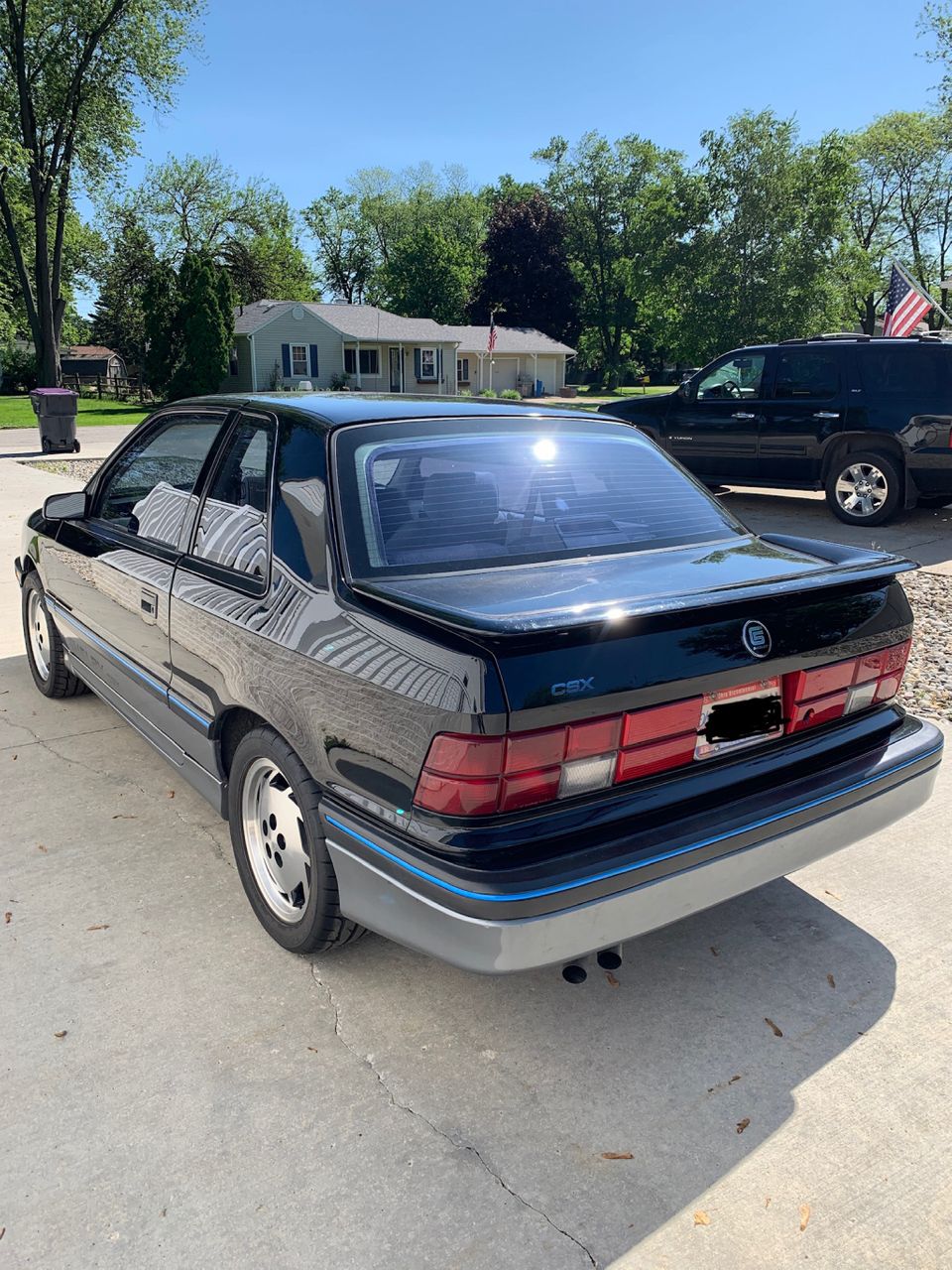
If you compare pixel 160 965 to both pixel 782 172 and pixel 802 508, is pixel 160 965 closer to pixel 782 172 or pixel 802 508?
pixel 802 508

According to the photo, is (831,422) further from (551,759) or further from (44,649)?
(551,759)

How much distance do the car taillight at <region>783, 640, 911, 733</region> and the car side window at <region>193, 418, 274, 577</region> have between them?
160 cm

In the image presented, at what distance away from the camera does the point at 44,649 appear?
16.5 feet

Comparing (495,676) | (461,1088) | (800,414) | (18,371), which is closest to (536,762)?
(495,676)

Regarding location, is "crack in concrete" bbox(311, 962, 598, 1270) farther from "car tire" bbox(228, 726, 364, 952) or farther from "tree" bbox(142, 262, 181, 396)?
"tree" bbox(142, 262, 181, 396)

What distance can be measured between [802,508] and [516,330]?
4608 cm

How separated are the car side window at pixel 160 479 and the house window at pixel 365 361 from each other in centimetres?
4292

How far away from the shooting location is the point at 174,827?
12.1 ft

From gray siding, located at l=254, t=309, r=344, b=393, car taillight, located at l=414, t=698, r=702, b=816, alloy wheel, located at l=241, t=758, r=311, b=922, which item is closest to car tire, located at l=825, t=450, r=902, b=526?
car taillight, located at l=414, t=698, r=702, b=816

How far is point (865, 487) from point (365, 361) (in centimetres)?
3923

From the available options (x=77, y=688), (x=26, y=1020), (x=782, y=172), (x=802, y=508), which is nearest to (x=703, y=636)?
(x=26, y=1020)

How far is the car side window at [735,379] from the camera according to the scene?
1077 cm

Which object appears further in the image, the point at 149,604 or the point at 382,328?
the point at 382,328

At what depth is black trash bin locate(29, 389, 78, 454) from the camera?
18.4 metres
